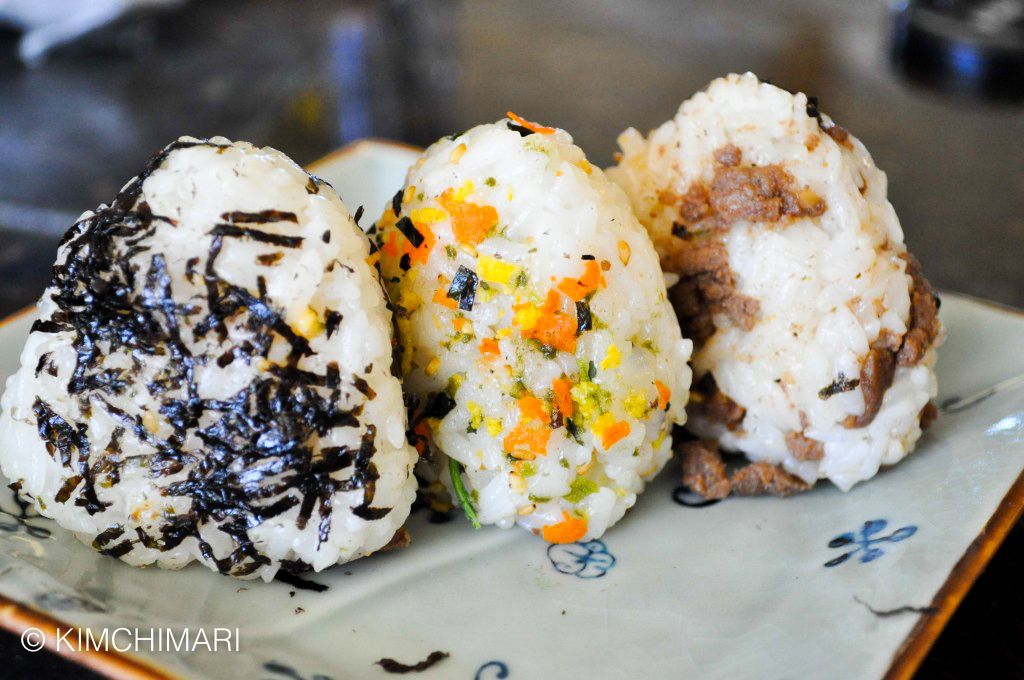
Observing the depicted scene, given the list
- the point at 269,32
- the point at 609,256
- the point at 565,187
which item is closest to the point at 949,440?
the point at 609,256

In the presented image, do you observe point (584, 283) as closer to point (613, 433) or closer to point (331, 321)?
point (613, 433)

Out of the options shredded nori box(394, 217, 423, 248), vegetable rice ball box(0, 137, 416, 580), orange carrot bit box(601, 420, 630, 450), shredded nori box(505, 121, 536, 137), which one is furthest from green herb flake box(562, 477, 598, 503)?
shredded nori box(505, 121, 536, 137)

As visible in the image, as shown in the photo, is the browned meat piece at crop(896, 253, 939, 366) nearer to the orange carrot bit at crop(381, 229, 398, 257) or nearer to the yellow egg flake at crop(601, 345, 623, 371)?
the yellow egg flake at crop(601, 345, 623, 371)

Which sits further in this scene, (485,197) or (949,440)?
(949,440)

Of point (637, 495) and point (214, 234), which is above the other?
point (214, 234)

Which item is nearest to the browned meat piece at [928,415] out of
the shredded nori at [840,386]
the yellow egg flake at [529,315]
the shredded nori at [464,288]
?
the shredded nori at [840,386]

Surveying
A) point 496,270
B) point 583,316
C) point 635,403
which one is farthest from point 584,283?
point 635,403

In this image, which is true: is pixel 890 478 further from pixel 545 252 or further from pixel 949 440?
pixel 545 252
